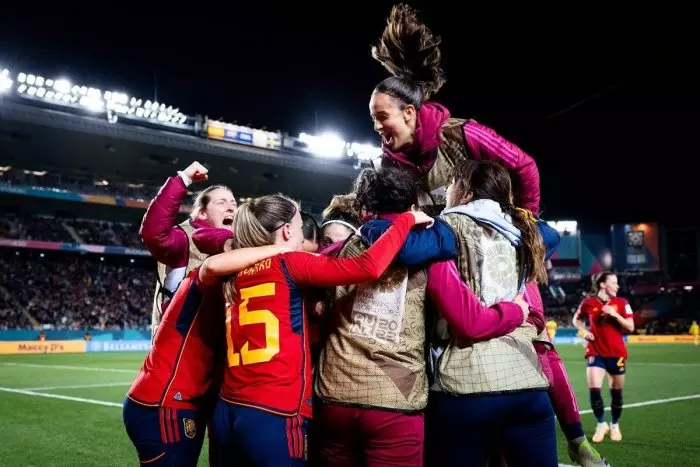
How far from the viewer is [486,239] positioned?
127 inches

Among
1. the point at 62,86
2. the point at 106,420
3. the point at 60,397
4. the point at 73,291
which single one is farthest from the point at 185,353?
the point at 73,291

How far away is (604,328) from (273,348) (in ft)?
25.9

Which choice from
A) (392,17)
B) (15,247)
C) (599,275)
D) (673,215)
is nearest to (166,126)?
(15,247)

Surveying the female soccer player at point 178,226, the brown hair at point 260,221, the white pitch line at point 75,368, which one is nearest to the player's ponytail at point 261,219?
the brown hair at point 260,221

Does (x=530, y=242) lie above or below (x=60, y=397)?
above

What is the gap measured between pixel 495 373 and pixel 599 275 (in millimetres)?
8032

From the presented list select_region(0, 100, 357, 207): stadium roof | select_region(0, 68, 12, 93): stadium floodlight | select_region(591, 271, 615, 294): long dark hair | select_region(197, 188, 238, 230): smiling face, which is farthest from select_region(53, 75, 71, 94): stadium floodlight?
select_region(197, 188, 238, 230): smiling face

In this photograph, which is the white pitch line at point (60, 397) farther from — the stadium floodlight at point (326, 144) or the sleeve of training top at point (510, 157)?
the stadium floodlight at point (326, 144)

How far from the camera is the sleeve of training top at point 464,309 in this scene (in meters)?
2.99

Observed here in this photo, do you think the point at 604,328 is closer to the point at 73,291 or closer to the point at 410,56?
the point at 410,56

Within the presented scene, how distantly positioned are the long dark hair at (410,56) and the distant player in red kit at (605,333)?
6.42 meters

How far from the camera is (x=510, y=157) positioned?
11.9ft

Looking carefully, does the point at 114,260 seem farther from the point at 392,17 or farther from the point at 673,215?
the point at 673,215

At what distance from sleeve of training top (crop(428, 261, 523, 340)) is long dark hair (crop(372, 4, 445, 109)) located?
40.2 inches
